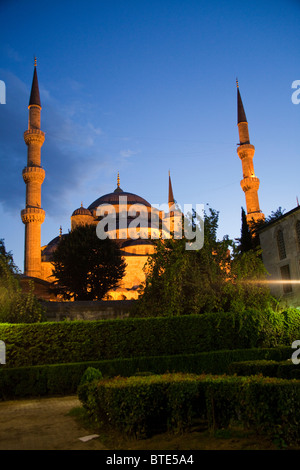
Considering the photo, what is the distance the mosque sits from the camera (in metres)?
32.9

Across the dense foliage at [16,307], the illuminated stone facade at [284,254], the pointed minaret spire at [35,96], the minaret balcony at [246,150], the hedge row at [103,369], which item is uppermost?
the pointed minaret spire at [35,96]

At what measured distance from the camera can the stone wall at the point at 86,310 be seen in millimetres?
19297

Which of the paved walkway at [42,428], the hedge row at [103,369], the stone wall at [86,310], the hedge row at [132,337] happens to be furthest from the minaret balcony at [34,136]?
the paved walkway at [42,428]

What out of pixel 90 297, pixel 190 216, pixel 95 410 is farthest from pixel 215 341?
pixel 90 297

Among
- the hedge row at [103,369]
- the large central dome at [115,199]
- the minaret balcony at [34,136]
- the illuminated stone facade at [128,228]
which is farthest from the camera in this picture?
the large central dome at [115,199]

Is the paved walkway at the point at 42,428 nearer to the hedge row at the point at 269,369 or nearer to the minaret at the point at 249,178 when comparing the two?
the hedge row at the point at 269,369

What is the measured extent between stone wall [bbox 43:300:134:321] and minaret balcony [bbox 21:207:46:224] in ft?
46.9

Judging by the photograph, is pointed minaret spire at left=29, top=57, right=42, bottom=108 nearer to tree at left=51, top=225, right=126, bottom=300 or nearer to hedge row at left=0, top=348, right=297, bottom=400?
tree at left=51, top=225, right=126, bottom=300

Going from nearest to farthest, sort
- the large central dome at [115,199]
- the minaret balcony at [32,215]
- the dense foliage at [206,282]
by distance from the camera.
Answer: the dense foliage at [206,282], the minaret balcony at [32,215], the large central dome at [115,199]

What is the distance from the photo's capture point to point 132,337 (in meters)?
12.4

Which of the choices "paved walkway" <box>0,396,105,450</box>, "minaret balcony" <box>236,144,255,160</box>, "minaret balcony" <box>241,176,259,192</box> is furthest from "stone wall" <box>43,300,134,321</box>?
"minaret balcony" <box>236,144,255,160</box>

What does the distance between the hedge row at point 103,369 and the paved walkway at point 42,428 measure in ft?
3.60
